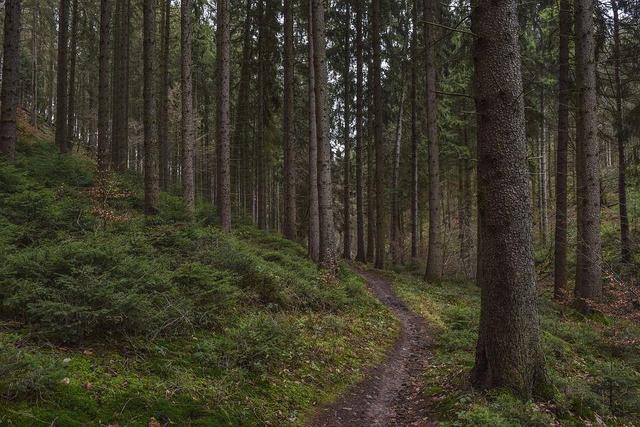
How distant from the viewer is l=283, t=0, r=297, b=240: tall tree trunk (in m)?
17.6

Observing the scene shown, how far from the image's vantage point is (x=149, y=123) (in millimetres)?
13086

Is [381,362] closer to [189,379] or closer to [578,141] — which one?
[189,379]

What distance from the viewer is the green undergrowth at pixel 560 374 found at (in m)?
4.87

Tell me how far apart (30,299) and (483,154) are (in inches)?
228

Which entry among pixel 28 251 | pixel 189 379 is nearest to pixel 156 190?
pixel 28 251

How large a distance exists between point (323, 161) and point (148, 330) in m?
8.33

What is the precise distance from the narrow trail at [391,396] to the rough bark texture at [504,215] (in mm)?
1132

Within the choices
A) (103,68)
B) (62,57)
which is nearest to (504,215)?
(103,68)

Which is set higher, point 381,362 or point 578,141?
point 578,141

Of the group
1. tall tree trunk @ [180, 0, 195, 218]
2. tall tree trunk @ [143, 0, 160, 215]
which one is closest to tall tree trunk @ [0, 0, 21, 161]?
tall tree trunk @ [143, 0, 160, 215]

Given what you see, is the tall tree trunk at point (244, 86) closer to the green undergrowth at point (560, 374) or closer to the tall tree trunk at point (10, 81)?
the tall tree trunk at point (10, 81)

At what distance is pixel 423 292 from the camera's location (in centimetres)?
1606

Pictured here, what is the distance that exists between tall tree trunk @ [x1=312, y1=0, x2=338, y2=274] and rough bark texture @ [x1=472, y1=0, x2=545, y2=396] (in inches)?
290

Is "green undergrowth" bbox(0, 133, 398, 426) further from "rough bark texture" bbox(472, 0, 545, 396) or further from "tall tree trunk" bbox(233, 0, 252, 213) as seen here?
"tall tree trunk" bbox(233, 0, 252, 213)
